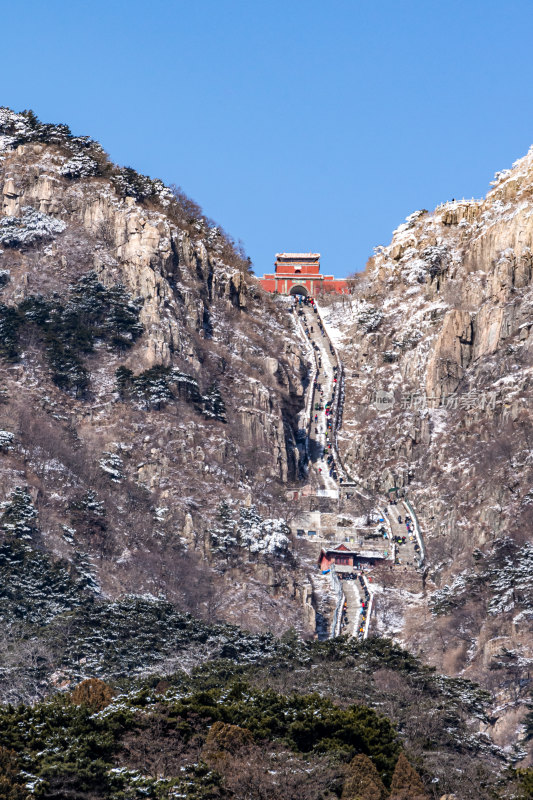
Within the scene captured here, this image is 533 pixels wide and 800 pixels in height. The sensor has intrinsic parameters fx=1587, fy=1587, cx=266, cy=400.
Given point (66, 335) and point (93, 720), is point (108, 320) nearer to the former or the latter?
point (66, 335)

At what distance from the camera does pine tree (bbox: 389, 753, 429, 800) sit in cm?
5862

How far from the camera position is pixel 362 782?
192 feet

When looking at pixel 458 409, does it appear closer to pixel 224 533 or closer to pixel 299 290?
pixel 224 533

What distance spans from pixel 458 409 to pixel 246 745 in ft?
211

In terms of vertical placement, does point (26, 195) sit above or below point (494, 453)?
above

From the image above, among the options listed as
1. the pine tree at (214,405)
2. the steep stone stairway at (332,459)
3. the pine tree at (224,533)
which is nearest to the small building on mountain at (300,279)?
the steep stone stairway at (332,459)

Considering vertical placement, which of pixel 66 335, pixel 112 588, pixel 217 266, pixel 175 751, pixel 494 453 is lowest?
pixel 175 751

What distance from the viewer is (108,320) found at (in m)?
124

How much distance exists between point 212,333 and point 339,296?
22.0 m

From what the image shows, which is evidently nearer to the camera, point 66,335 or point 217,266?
point 66,335

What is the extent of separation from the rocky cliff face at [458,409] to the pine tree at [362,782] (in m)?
26.8

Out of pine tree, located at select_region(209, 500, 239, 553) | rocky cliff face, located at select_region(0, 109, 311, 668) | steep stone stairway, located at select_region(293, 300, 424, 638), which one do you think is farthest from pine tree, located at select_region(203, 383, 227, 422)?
pine tree, located at select_region(209, 500, 239, 553)

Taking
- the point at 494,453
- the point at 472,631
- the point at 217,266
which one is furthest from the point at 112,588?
the point at 217,266

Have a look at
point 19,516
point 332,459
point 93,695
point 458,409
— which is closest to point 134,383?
point 332,459
